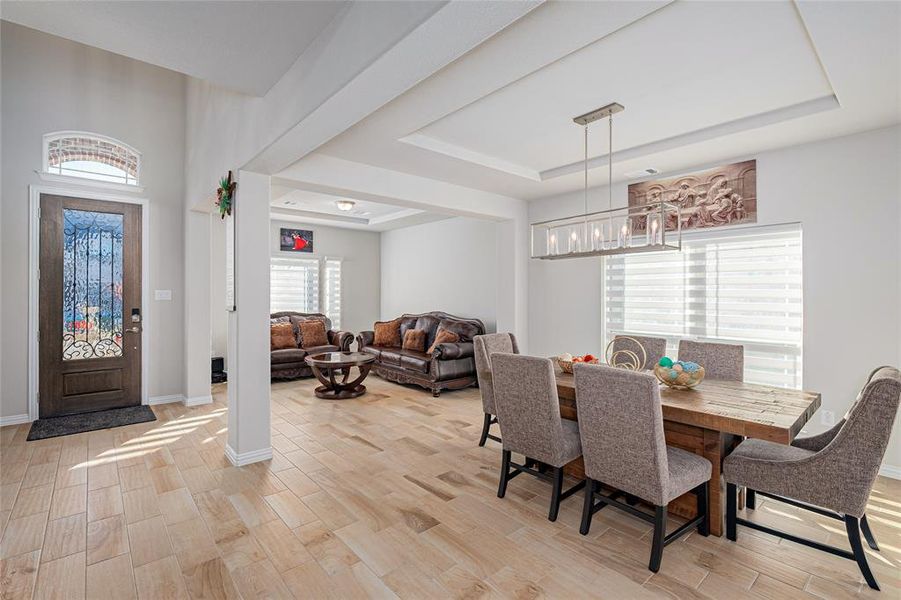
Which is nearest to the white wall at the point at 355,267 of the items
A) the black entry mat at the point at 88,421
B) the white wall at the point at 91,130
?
the white wall at the point at 91,130

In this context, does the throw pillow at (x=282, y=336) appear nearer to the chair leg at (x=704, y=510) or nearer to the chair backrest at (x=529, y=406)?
the chair backrest at (x=529, y=406)

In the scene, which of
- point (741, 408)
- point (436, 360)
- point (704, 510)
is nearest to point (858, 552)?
point (704, 510)

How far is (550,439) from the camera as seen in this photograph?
264 centimetres

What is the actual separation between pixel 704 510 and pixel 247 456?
320 cm

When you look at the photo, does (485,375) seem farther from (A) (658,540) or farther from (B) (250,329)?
(B) (250,329)

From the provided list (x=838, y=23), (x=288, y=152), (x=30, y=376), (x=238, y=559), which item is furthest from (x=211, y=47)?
(x=30, y=376)

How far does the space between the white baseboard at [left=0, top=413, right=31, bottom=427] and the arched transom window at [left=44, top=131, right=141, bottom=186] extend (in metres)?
2.47

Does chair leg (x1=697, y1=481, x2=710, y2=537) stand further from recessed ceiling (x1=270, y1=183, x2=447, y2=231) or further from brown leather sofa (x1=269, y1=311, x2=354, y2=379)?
brown leather sofa (x1=269, y1=311, x2=354, y2=379)

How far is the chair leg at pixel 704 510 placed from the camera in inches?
97.6

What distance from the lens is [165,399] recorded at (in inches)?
208

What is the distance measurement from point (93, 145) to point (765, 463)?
6.58 metres

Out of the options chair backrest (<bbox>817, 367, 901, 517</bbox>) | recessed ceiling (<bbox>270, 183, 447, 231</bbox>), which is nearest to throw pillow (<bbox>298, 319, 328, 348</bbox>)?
recessed ceiling (<bbox>270, 183, 447, 231</bbox>)

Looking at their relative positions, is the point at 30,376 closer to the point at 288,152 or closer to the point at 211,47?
the point at 288,152

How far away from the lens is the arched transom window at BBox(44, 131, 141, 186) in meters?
4.58
